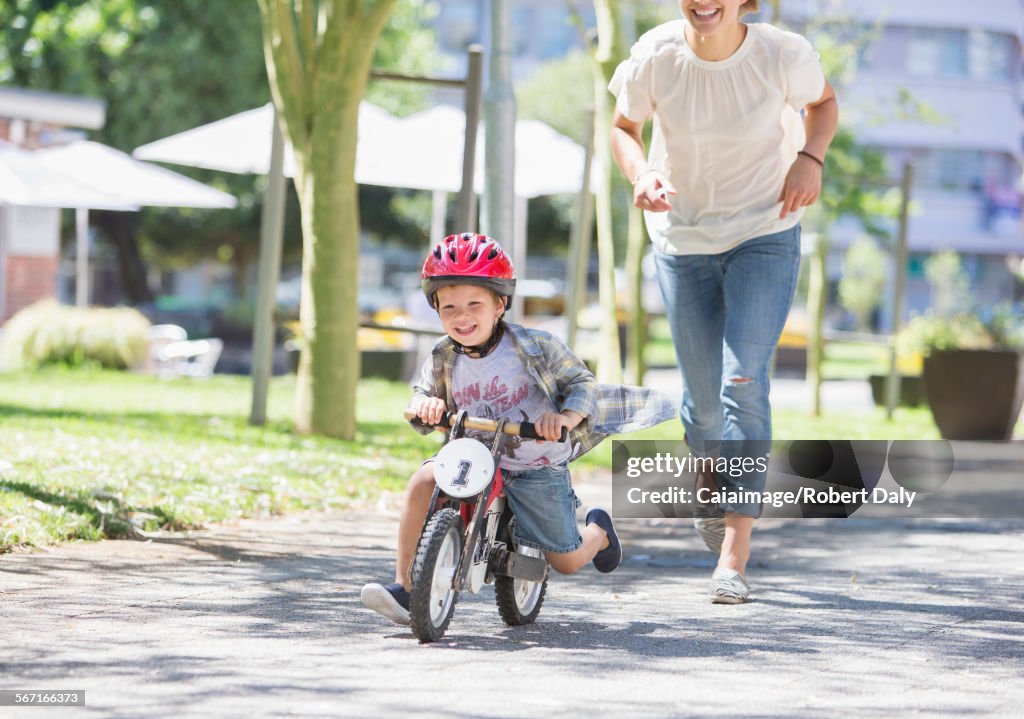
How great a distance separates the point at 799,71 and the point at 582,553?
5.73ft

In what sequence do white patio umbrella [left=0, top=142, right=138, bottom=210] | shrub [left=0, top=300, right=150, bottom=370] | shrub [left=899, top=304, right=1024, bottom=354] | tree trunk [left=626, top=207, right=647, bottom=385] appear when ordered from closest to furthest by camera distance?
tree trunk [left=626, top=207, right=647, bottom=385] → shrub [left=899, top=304, right=1024, bottom=354] → white patio umbrella [left=0, top=142, right=138, bottom=210] → shrub [left=0, top=300, right=150, bottom=370]

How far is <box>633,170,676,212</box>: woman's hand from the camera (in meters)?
5.45

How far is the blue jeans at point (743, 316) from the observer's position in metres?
5.67

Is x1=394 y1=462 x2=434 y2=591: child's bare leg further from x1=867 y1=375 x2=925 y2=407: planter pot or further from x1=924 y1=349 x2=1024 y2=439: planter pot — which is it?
x1=867 y1=375 x2=925 y2=407: planter pot

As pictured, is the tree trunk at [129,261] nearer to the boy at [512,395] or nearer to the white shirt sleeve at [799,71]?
the white shirt sleeve at [799,71]

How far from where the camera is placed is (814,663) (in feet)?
15.0

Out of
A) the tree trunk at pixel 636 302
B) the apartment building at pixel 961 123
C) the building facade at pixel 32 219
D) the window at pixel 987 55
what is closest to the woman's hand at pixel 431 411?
the tree trunk at pixel 636 302

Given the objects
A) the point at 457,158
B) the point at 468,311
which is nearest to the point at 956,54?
the point at 457,158

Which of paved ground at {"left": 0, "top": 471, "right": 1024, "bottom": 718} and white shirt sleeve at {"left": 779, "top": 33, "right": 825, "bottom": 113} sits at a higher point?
white shirt sleeve at {"left": 779, "top": 33, "right": 825, "bottom": 113}

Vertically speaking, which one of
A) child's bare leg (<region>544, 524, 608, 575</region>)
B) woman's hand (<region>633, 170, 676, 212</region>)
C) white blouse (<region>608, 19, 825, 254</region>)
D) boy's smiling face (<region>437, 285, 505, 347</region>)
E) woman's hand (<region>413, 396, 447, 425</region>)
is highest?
white blouse (<region>608, 19, 825, 254</region>)

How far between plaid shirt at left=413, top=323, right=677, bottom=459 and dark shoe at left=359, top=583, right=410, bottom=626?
1.64ft

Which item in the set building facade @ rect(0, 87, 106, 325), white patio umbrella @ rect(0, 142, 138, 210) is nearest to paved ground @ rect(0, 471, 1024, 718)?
white patio umbrella @ rect(0, 142, 138, 210)

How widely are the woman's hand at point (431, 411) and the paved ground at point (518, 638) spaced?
0.63 m

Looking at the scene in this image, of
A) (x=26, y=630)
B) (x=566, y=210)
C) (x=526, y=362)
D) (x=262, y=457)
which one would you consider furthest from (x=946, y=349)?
(x=566, y=210)
